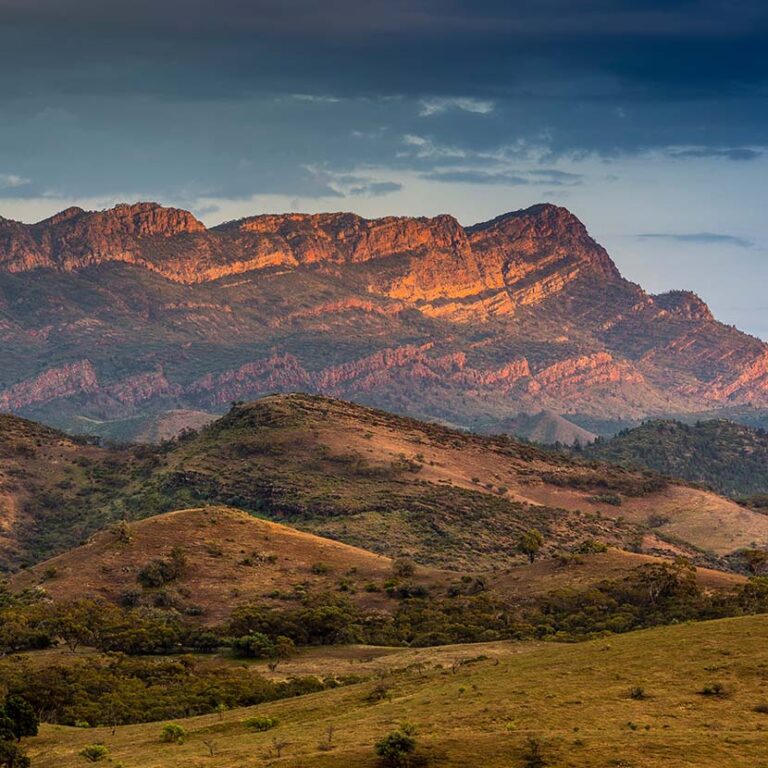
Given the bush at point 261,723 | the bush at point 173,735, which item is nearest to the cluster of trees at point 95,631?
the bush at point 173,735

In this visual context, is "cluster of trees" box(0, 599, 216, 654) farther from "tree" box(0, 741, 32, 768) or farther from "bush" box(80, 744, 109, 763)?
"tree" box(0, 741, 32, 768)

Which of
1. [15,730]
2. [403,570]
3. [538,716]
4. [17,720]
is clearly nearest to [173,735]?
[15,730]

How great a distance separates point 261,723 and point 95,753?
432 inches

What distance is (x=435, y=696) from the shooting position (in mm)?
82875

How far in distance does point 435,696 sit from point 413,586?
7805 centimetres

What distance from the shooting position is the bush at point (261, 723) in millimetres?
82375

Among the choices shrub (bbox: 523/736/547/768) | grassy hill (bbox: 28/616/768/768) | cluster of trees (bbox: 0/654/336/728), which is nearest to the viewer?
shrub (bbox: 523/736/547/768)

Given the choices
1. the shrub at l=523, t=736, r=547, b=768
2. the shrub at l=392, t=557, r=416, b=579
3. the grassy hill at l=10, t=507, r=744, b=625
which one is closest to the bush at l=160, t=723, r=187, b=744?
the shrub at l=523, t=736, r=547, b=768

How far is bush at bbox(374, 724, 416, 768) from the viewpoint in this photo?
65.0 meters

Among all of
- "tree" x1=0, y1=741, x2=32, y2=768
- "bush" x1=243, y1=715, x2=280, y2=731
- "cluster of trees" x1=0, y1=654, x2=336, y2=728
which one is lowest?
"cluster of trees" x1=0, y1=654, x2=336, y2=728

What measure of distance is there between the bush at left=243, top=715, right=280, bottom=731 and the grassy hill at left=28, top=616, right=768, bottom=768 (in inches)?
20.3

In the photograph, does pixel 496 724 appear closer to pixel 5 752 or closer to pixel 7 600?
pixel 5 752

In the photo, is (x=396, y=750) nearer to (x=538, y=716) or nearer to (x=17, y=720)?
(x=538, y=716)

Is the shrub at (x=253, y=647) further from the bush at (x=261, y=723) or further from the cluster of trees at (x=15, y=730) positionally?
the bush at (x=261, y=723)
